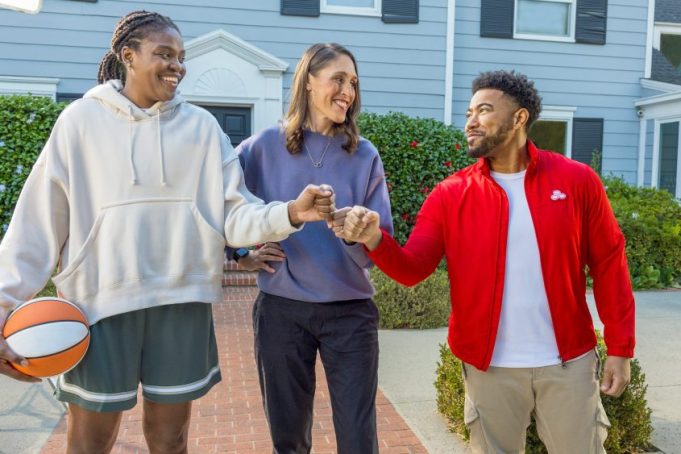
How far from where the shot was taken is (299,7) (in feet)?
29.2

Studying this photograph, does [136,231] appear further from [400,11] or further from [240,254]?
[400,11]

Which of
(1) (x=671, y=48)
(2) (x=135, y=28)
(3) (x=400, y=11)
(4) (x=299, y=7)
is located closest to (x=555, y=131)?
(3) (x=400, y=11)

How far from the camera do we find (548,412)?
217 centimetres

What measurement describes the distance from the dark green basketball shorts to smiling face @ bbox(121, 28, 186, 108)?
0.70 m

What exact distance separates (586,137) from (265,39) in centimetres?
550

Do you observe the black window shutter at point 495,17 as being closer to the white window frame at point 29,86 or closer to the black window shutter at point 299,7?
the black window shutter at point 299,7

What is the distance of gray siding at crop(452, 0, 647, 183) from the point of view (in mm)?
9773

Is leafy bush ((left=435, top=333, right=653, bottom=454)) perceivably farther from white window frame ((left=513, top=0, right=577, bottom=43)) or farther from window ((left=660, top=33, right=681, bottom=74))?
window ((left=660, top=33, right=681, bottom=74))

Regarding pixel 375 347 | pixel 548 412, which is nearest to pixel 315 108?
pixel 375 347

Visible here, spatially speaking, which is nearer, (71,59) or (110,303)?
(110,303)

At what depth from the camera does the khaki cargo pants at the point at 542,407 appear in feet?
7.01

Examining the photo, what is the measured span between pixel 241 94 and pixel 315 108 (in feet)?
21.8

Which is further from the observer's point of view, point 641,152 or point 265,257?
point 641,152

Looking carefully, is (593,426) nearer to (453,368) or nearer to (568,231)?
(568,231)
